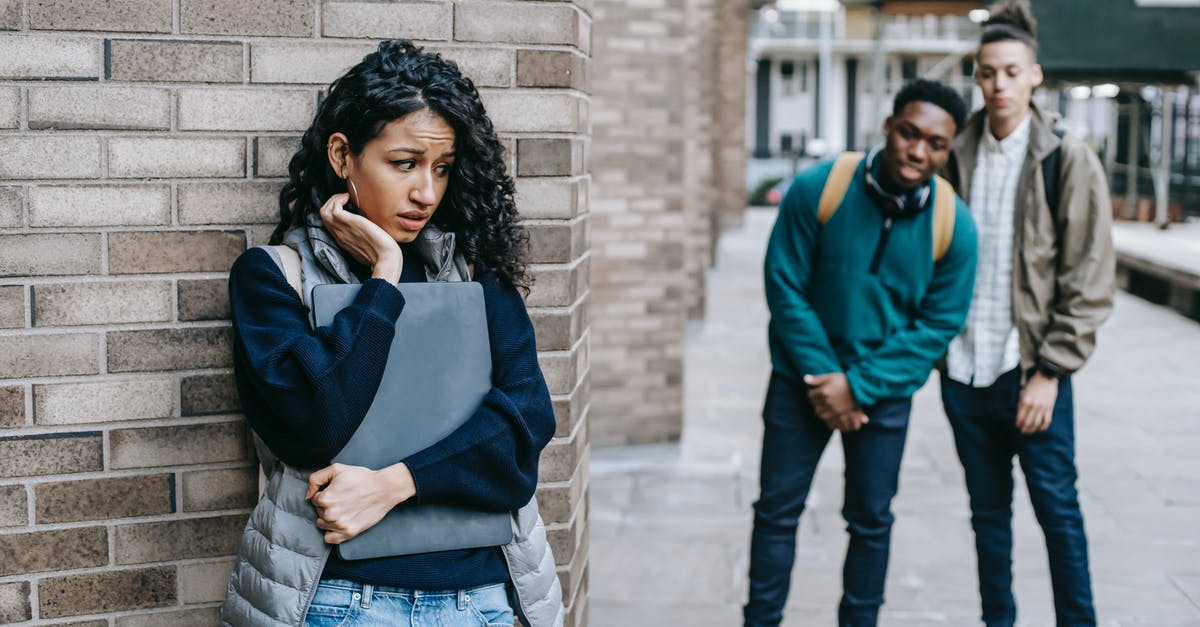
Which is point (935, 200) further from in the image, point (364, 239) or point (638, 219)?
point (638, 219)

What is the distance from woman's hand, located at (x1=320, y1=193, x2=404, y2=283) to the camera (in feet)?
7.50

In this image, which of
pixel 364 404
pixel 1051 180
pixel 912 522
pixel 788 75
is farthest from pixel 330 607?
pixel 788 75

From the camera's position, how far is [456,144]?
233cm

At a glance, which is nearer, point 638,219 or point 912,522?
point 912,522

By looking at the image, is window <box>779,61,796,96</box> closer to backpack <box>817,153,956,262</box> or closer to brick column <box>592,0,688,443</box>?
brick column <box>592,0,688,443</box>

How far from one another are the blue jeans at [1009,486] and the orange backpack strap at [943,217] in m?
0.48

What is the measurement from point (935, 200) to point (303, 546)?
2.22 metres

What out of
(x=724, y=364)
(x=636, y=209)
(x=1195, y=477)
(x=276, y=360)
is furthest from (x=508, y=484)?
(x=724, y=364)

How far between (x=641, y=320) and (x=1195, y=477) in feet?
10.3

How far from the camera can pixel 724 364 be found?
1084cm

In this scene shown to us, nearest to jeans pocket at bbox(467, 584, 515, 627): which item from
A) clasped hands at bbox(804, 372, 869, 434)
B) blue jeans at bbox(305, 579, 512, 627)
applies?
blue jeans at bbox(305, 579, 512, 627)

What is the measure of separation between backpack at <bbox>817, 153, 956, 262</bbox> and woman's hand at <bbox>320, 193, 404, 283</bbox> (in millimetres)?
1750

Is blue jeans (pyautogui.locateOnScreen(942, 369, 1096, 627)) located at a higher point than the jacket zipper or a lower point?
lower

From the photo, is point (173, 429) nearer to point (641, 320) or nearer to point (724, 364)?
point (641, 320)
